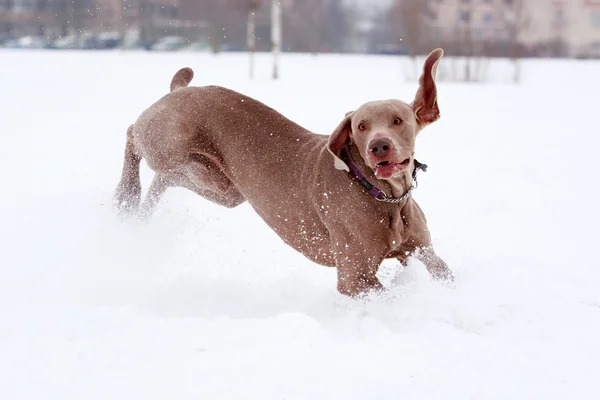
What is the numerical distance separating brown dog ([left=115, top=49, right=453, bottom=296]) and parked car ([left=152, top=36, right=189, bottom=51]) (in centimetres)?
3420

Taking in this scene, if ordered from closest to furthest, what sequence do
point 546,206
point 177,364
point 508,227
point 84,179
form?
1. point 177,364
2. point 508,227
3. point 546,206
4. point 84,179

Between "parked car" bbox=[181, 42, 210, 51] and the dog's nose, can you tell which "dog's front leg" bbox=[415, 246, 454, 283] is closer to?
the dog's nose

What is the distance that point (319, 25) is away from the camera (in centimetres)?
3528

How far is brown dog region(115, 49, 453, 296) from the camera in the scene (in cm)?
302

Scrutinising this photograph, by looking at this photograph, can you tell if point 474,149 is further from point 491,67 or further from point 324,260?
point 491,67

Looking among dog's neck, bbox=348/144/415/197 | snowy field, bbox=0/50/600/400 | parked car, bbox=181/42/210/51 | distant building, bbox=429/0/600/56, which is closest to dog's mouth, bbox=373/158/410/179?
dog's neck, bbox=348/144/415/197

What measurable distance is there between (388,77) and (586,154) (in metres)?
11.2

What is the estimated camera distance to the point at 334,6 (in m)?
36.6

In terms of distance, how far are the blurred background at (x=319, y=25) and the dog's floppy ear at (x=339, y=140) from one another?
584 inches

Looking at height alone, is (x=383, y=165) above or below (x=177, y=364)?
above

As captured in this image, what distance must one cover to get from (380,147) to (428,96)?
436mm

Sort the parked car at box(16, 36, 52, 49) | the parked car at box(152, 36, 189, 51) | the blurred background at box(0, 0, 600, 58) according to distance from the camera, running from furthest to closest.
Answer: the parked car at box(152, 36, 189, 51) < the parked car at box(16, 36, 52, 49) < the blurred background at box(0, 0, 600, 58)

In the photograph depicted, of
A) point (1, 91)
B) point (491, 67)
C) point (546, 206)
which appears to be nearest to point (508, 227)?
point (546, 206)

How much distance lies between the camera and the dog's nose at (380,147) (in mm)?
2775
